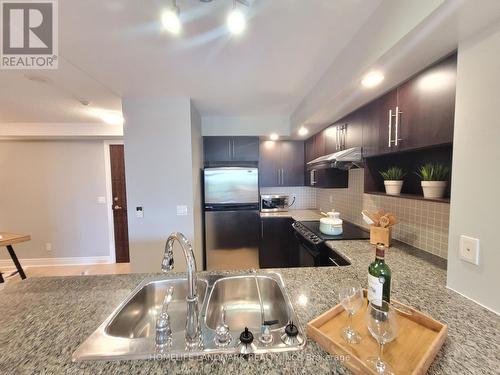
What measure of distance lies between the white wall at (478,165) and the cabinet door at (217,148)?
2581mm

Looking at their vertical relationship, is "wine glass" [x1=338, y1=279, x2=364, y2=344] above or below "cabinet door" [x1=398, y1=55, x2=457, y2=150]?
below

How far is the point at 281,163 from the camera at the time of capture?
3441mm

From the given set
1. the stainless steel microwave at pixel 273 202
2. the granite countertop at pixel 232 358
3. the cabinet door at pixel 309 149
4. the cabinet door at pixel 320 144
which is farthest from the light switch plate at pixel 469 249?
the stainless steel microwave at pixel 273 202

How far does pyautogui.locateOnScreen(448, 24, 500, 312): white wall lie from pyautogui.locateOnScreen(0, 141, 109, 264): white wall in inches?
175

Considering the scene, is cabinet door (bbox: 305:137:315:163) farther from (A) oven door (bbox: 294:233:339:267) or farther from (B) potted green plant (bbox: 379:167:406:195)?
(B) potted green plant (bbox: 379:167:406:195)

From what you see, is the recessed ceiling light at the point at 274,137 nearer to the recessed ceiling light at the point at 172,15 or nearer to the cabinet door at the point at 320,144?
the cabinet door at the point at 320,144

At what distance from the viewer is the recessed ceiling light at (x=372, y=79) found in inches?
50.7

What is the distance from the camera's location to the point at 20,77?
5.89 ft

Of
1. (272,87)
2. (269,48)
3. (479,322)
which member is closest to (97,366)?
(479,322)

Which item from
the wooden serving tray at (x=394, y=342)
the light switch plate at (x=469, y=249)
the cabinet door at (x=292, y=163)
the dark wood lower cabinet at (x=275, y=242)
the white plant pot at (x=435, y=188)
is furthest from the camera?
the cabinet door at (x=292, y=163)

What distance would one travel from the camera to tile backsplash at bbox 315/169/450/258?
142 cm

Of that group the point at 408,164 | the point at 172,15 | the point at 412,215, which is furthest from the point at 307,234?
the point at 172,15

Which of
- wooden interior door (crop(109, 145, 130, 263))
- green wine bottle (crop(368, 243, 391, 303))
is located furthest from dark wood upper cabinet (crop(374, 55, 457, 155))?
wooden interior door (crop(109, 145, 130, 263))

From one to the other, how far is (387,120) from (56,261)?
5.27m
